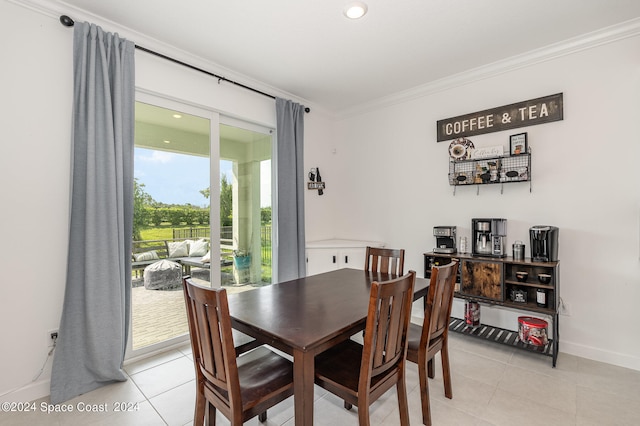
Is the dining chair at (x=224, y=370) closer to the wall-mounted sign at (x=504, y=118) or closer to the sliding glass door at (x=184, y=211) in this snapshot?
the sliding glass door at (x=184, y=211)

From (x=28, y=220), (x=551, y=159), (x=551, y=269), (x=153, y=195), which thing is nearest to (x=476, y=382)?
(x=551, y=269)

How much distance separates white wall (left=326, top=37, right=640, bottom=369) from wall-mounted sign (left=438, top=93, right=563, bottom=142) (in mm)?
67

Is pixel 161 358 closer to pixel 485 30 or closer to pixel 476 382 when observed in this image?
pixel 476 382

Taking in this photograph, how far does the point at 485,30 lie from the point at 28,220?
369 cm

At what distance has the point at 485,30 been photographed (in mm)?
2430

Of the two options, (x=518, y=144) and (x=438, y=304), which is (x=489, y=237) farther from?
(x=438, y=304)

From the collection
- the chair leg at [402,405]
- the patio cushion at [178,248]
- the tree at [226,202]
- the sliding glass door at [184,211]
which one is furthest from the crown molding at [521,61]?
the chair leg at [402,405]

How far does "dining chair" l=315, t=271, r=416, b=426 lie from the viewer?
1.34m

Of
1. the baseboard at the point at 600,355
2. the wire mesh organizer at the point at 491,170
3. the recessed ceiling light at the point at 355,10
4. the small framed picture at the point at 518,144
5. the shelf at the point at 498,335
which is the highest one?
the recessed ceiling light at the point at 355,10

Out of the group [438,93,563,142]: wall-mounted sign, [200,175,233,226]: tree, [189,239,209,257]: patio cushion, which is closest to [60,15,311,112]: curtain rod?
[200,175,233,226]: tree

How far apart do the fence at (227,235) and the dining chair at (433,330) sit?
6.81ft

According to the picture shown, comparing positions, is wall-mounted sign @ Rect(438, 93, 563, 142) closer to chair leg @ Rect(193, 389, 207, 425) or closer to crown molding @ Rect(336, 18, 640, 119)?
crown molding @ Rect(336, 18, 640, 119)

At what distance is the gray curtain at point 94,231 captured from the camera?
2.10 m

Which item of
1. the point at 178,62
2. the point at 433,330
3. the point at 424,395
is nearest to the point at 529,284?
the point at 433,330
